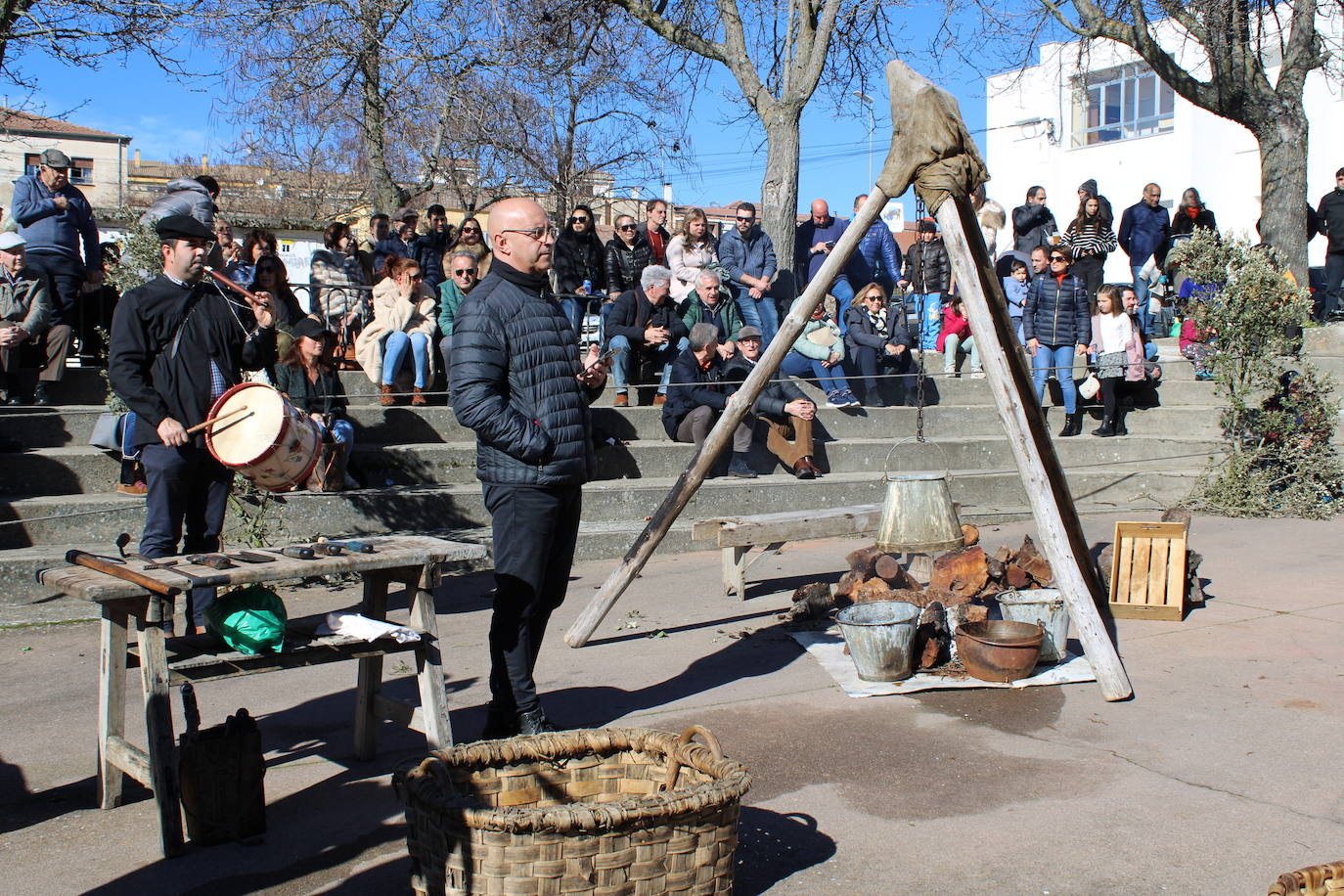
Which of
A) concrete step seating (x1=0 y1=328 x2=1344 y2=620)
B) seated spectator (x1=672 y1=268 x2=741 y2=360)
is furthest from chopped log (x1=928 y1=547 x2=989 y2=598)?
seated spectator (x1=672 y1=268 x2=741 y2=360)

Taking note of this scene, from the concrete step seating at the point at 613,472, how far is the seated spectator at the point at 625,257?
1831 mm

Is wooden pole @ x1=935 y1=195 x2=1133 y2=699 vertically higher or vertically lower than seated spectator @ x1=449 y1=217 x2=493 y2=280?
lower

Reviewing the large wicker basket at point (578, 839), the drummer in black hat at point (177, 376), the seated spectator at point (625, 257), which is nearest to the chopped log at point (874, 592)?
the large wicker basket at point (578, 839)

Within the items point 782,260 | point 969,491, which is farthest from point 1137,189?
point 969,491

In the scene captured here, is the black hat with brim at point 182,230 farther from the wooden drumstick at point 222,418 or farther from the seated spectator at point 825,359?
the seated spectator at point 825,359

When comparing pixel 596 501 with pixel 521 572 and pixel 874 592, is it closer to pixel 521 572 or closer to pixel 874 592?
pixel 874 592

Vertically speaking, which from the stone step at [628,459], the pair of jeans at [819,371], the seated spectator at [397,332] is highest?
the seated spectator at [397,332]

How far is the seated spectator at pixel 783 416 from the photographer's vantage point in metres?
10.7

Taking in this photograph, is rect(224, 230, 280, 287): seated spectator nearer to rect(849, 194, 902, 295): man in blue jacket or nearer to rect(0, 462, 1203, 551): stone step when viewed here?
rect(0, 462, 1203, 551): stone step

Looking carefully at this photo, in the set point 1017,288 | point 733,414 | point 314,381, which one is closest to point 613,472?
point 314,381

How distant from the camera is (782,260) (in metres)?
15.0

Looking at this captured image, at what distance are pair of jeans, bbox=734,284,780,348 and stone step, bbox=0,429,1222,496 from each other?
6.46 ft

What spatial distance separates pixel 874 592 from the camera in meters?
6.77

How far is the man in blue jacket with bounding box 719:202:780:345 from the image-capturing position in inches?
516
